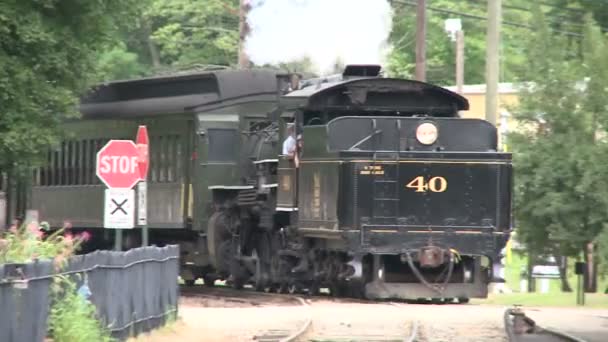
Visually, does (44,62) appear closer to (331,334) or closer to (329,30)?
(329,30)

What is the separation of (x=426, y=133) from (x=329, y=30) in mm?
6129

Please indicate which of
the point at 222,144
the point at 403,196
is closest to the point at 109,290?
the point at 403,196

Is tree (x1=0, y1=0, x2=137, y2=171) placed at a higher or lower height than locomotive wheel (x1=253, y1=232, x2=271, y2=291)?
higher

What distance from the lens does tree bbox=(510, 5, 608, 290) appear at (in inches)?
936

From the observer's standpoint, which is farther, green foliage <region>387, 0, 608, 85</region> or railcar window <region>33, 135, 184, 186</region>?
green foliage <region>387, 0, 608, 85</region>

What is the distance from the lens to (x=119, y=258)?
45.2ft

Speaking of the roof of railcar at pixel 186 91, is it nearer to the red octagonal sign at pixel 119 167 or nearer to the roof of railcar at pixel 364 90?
the roof of railcar at pixel 364 90

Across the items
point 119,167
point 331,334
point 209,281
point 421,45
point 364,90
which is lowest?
point 209,281

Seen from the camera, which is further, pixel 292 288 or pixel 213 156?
pixel 213 156

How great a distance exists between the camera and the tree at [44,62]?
21219 millimetres

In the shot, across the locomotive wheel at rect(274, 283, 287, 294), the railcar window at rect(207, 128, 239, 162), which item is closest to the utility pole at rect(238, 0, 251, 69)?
the railcar window at rect(207, 128, 239, 162)

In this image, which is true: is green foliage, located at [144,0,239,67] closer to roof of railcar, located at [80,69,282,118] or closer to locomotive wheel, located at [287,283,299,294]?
roof of railcar, located at [80,69,282,118]

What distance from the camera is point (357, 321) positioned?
55.1 feet

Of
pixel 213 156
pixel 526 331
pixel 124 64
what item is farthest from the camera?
pixel 124 64
